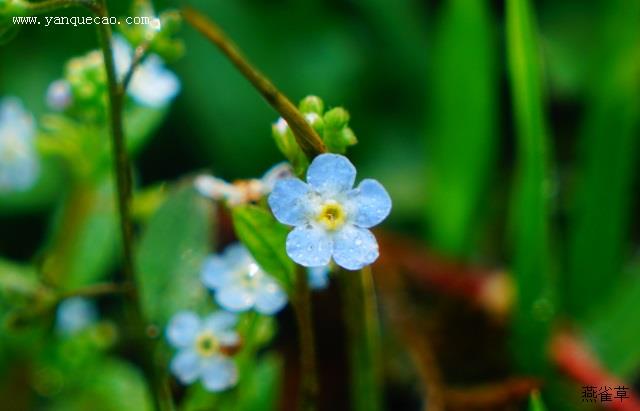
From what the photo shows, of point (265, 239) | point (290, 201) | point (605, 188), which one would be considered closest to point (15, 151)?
point (265, 239)

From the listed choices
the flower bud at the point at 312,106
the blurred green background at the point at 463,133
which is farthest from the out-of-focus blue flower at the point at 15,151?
the flower bud at the point at 312,106

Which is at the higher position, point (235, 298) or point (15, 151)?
point (15, 151)

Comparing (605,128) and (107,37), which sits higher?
(605,128)

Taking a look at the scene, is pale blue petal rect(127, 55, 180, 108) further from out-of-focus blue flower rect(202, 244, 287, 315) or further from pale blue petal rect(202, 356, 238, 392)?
pale blue petal rect(202, 356, 238, 392)

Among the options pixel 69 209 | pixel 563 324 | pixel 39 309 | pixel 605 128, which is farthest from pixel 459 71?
pixel 39 309

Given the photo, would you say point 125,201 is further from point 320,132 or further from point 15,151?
point 15,151

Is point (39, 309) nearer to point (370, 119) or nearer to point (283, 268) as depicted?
point (283, 268)
